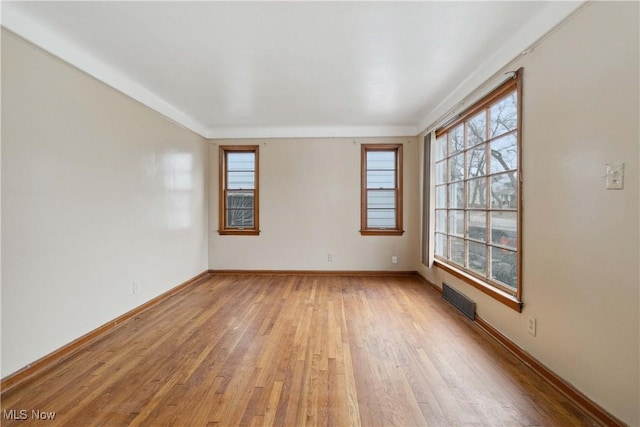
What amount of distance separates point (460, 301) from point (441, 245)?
1.12 metres

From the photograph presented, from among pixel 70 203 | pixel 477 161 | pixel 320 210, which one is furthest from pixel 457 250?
pixel 70 203

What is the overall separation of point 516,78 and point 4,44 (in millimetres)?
3800

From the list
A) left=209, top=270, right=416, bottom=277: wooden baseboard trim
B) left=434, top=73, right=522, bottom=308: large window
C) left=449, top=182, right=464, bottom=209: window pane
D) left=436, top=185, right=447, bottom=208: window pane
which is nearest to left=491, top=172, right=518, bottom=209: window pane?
left=434, top=73, right=522, bottom=308: large window

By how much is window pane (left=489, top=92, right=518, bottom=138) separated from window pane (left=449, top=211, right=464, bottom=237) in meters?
1.10

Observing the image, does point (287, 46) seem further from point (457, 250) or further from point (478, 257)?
point (457, 250)

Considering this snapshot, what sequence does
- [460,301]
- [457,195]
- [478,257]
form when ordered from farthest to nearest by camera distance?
[457,195]
[460,301]
[478,257]

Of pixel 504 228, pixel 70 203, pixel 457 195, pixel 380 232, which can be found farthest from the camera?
pixel 380 232

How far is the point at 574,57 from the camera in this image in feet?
5.67

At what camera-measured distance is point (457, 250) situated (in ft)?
11.7

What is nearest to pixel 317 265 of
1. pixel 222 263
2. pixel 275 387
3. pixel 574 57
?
pixel 222 263

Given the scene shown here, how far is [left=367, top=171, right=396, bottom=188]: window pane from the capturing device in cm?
495

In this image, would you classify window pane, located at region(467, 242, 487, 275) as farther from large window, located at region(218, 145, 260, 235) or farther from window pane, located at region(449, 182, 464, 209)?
large window, located at region(218, 145, 260, 235)

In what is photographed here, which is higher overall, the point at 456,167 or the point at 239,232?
the point at 456,167

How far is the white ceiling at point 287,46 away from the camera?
193cm
